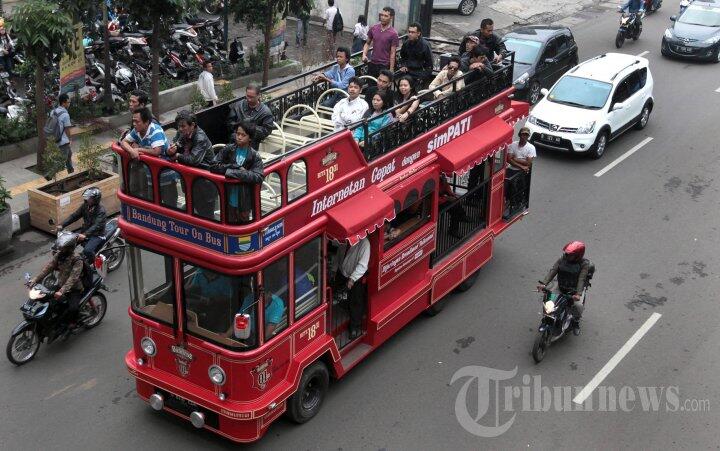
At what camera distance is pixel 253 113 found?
9.73 meters

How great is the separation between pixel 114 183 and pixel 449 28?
1488cm

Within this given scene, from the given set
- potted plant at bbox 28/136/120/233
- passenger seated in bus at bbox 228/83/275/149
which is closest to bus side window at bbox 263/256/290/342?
passenger seated in bus at bbox 228/83/275/149

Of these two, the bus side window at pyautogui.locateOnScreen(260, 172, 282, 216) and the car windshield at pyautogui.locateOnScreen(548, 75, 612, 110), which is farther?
the car windshield at pyautogui.locateOnScreen(548, 75, 612, 110)

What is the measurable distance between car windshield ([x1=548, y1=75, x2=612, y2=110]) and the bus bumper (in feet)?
36.3

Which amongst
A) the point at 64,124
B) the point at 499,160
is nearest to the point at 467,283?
the point at 499,160

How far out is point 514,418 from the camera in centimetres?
967

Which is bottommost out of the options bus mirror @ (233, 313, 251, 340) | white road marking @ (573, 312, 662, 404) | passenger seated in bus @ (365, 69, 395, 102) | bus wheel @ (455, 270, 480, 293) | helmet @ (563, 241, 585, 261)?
white road marking @ (573, 312, 662, 404)

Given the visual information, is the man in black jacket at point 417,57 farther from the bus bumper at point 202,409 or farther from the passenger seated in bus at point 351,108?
the bus bumper at point 202,409

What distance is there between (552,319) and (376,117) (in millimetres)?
3308

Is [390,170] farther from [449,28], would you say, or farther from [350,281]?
[449,28]

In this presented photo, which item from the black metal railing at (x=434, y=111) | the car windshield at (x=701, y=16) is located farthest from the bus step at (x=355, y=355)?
the car windshield at (x=701, y=16)

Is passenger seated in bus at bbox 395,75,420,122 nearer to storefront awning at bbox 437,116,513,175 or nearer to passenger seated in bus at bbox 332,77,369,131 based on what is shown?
passenger seated in bus at bbox 332,77,369,131

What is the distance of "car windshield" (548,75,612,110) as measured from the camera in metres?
17.5

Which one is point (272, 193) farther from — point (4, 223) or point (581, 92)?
point (581, 92)
